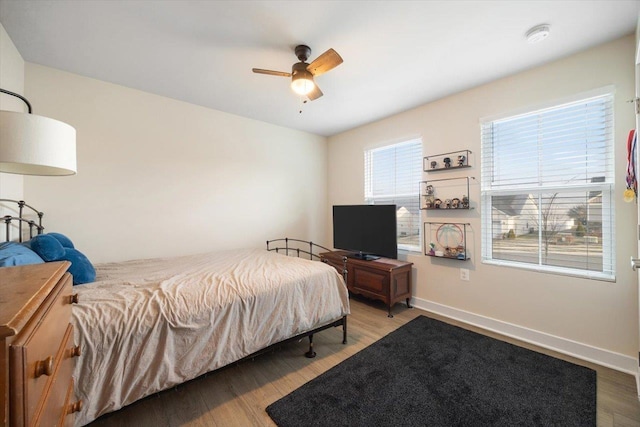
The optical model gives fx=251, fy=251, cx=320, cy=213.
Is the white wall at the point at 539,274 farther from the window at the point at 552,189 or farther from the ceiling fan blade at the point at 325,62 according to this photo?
the ceiling fan blade at the point at 325,62

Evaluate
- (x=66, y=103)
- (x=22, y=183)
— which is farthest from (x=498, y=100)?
(x=22, y=183)

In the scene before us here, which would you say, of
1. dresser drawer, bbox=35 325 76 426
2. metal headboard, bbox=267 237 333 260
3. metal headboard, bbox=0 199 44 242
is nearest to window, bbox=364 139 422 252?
metal headboard, bbox=267 237 333 260

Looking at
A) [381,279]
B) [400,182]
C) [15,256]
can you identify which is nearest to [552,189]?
[400,182]

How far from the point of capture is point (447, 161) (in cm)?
301

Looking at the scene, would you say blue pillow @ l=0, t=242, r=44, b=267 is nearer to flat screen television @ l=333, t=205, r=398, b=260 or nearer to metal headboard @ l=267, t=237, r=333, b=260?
metal headboard @ l=267, t=237, r=333, b=260

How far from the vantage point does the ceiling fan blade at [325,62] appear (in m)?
1.82

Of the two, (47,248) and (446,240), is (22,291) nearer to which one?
(47,248)

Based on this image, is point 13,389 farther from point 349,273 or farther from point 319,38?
point 349,273

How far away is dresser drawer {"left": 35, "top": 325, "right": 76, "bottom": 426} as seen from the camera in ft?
2.28

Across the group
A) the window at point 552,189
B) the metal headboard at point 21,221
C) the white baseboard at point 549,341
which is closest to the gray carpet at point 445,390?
the white baseboard at point 549,341

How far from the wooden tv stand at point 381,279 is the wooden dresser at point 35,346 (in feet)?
7.70

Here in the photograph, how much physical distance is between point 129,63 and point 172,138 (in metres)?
0.88

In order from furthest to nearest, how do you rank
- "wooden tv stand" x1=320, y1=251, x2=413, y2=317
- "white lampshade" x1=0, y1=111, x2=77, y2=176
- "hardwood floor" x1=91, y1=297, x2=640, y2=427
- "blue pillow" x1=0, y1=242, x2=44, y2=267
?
"wooden tv stand" x1=320, y1=251, x2=413, y2=317, "hardwood floor" x1=91, y1=297, x2=640, y2=427, "blue pillow" x1=0, y1=242, x2=44, y2=267, "white lampshade" x1=0, y1=111, x2=77, y2=176

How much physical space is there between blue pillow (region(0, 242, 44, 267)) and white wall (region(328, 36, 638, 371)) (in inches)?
141
